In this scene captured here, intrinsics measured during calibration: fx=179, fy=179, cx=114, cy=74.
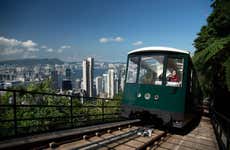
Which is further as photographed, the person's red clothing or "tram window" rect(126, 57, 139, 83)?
"tram window" rect(126, 57, 139, 83)

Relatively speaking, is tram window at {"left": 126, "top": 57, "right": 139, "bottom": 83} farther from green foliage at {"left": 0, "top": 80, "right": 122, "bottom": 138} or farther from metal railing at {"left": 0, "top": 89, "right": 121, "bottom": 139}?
green foliage at {"left": 0, "top": 80, "right": 122, "bottom": 138}

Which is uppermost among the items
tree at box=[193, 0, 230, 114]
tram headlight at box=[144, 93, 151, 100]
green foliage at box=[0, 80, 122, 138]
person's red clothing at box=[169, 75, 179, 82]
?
tree at box=[193, 0, 230, 114]

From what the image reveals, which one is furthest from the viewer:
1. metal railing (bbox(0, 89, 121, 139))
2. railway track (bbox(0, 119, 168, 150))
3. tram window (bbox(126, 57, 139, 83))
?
tram window (bbox(126, 57, 139, 83))

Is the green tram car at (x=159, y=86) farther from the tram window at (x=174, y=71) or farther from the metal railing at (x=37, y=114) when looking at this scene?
the metal railing at (x=37, y=114)

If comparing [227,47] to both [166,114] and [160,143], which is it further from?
[160,143]

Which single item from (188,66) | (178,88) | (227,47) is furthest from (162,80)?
(227,47)

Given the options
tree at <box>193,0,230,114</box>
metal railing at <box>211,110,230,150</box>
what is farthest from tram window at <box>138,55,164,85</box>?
metal railing at <box>211,110,230,150</box>

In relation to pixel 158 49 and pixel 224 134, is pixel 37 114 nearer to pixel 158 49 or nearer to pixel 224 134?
pixel 158 49
